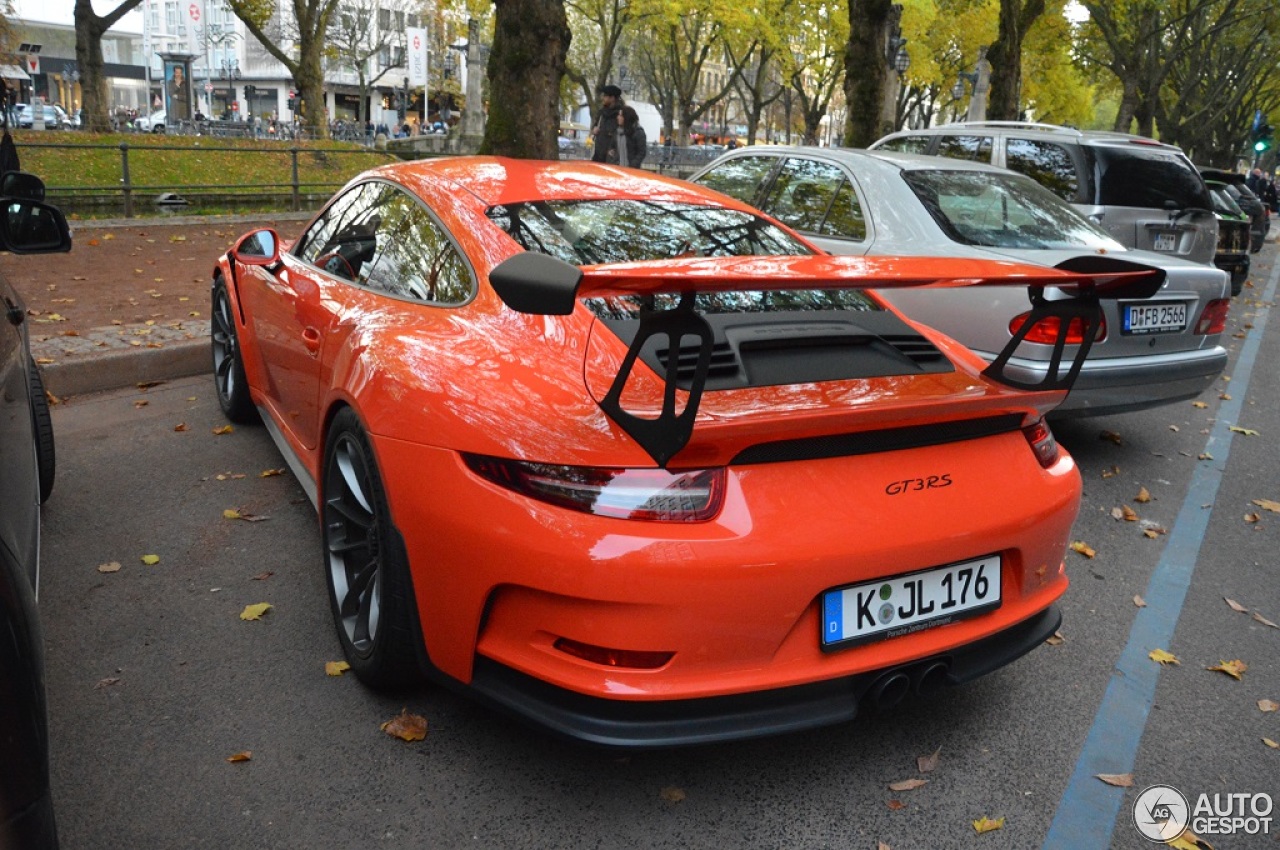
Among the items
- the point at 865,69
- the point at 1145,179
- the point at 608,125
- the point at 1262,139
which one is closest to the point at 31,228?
the point at 1145,179

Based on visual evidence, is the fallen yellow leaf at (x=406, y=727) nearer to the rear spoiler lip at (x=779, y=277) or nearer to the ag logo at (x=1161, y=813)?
the rear spoiler lip at (x=779, y=277)

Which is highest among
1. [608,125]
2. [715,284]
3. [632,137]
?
[608,125]

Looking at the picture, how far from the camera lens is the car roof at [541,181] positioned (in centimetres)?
333

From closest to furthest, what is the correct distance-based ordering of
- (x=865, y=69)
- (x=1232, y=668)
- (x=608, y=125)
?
(x=1232, y=668), (x=608, y=125), (x=865, y=69)

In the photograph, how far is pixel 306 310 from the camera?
3629 mm

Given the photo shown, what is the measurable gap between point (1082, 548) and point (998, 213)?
2.10 m

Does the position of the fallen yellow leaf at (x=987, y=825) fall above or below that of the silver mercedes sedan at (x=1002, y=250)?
below

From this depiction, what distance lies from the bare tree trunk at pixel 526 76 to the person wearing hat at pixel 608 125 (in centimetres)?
269

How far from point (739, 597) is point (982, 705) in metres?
1.28

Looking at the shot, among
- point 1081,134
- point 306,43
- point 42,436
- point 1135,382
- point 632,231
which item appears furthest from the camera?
point 306,43

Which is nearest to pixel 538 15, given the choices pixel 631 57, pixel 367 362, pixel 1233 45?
pixel 367 362

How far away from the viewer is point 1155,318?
512cm

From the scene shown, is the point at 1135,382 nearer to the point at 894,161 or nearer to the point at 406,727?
the point at 894,161

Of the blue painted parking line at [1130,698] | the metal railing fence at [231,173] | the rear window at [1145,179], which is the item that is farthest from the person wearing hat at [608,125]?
the blue painted parking line at [1130,698]
